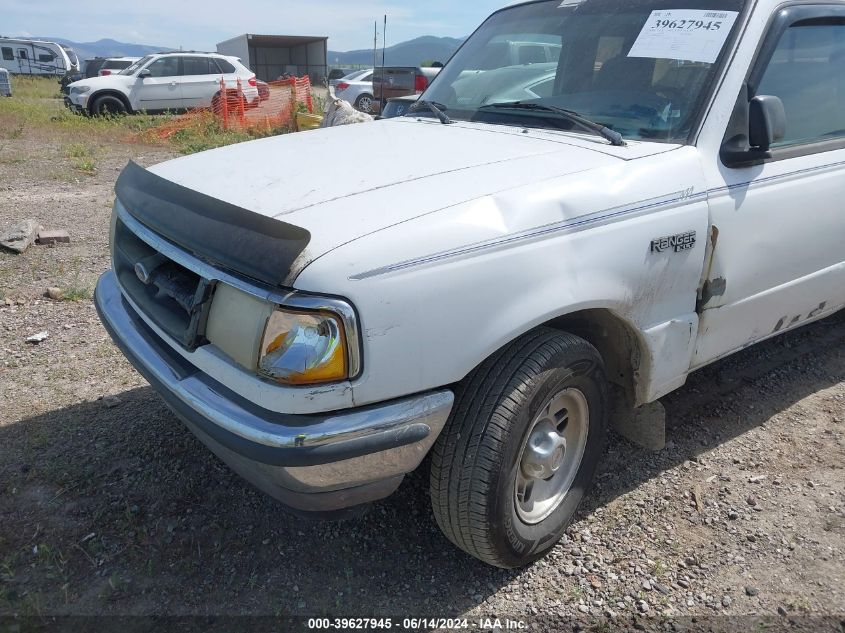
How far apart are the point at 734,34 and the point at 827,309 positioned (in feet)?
5.11

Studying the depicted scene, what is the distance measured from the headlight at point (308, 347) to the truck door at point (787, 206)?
1487mm

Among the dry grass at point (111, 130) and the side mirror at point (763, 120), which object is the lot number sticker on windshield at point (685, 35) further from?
the dry grass at point (111, 130)

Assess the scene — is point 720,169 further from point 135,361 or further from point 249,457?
point 135,361

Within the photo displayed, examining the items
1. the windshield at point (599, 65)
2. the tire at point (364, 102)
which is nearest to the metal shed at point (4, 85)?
the tire at point (364, 102)

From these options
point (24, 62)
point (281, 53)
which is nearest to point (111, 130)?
point (24, 62)

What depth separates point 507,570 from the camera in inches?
93.1

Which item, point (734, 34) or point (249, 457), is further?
point (734, 34)

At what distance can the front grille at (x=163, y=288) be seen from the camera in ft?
6.46

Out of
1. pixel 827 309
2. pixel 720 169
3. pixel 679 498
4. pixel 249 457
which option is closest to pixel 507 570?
pixel 679 498

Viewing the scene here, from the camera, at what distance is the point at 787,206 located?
2.66 meters

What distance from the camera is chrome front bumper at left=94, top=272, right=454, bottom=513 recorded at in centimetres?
172

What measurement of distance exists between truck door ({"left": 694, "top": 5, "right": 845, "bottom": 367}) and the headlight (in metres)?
1.49

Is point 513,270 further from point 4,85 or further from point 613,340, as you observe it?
point 4,85

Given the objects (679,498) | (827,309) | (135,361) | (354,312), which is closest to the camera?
(354,312)
